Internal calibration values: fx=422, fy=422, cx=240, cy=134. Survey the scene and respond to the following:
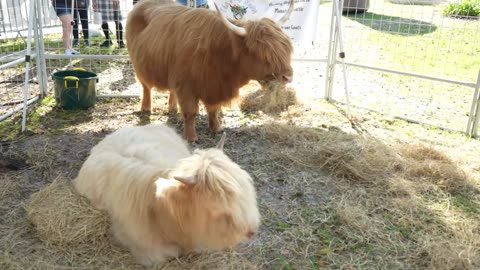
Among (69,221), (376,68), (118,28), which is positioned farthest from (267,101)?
(69,221)

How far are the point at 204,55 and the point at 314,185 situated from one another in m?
1.71

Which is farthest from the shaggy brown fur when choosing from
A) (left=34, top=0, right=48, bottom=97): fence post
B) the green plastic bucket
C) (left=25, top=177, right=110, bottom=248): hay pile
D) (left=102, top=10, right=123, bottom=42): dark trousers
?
(left=102, top=10, right=123, bottom=42): dark trousers

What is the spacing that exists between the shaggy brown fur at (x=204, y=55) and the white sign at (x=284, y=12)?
98 cm

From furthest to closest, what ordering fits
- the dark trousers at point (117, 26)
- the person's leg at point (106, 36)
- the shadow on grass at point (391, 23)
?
the person's leg at point (106, 36), the dark trousers at point (117, 26), the shadow on grass at point (391, 23)

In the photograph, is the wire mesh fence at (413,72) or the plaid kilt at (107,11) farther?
the plaid kilt at (107,11)

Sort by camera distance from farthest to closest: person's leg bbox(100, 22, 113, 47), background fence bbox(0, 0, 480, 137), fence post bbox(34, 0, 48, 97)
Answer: person's leg bbox(100, 22, 113, 47) → background fence bbox(0, 0, 480, 137) → fence post bbox(34, 0, 48, 97)

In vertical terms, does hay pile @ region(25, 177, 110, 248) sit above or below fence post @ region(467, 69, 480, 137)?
below

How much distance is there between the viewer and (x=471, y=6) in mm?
11117

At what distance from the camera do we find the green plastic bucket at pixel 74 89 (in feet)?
17.4

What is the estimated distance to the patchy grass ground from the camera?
9.52 ft

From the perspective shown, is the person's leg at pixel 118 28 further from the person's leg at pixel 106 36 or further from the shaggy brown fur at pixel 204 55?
the shaggy brown fur at pixel 204 55

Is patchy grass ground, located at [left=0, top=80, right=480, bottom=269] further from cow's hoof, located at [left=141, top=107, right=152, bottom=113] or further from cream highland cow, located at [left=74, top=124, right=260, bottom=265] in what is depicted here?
cream highland cow, located at [left=74, top=124, right=260, bottom=265]

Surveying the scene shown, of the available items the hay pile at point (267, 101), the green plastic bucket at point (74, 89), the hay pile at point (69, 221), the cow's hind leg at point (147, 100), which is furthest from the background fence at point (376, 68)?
the hay pile at point (69, 221)

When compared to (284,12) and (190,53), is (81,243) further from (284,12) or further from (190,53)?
(284,12)
